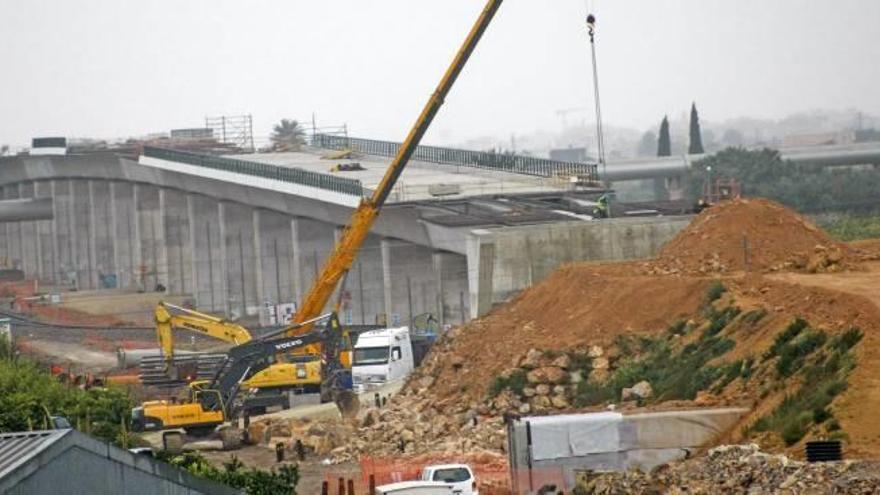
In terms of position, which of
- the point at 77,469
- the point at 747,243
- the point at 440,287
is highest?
the point at 747,243

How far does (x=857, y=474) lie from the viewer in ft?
98.7

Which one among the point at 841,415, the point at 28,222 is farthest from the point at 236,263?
the point at 841,415

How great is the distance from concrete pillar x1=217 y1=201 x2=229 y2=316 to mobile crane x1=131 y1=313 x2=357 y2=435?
47135mm

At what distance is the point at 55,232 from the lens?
139250mm

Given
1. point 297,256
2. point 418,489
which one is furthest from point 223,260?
point 418,489

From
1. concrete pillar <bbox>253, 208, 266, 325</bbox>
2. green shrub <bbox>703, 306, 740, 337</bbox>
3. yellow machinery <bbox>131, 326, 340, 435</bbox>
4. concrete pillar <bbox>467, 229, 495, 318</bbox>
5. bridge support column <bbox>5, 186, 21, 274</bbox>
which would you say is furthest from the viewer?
bridge support column <bbox>5, 186, 21, 274</bbox>

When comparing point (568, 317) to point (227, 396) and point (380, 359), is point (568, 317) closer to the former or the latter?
point (380, 359)

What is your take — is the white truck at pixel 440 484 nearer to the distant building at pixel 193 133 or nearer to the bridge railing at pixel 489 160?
the bridge railing at pixel 489 160

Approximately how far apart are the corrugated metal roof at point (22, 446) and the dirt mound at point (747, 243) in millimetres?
26589

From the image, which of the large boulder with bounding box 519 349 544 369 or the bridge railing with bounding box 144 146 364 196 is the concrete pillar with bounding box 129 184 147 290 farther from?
the large boulder with bounding box 519 349 544 369

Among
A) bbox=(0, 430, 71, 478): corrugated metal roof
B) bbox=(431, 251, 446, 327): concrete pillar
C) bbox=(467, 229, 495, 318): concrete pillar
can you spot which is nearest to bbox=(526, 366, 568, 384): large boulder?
bbox=(467, 229, 495, 318): concrete pillar

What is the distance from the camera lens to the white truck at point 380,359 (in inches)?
2313

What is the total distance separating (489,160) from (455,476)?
55163 mm

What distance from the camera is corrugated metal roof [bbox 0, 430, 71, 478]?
23.6 m
